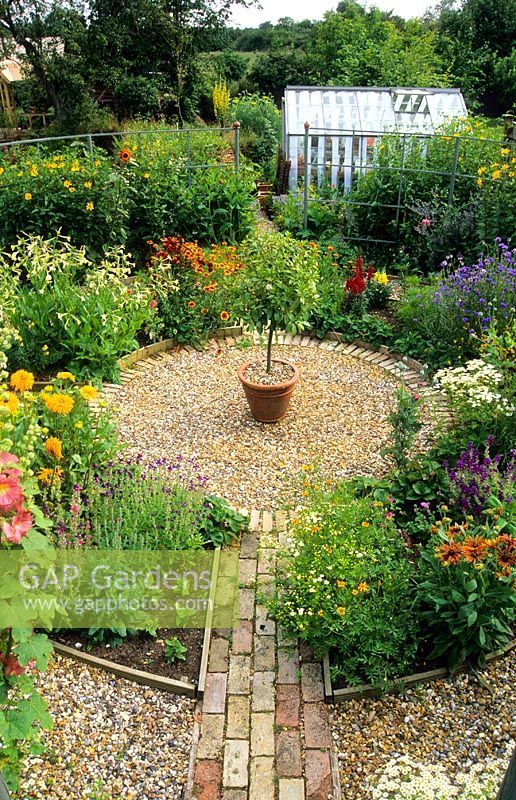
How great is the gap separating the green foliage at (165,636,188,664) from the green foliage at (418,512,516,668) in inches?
47.7

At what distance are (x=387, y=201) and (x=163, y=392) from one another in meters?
4.21

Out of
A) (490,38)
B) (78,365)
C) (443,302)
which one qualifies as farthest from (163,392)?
(490,38)

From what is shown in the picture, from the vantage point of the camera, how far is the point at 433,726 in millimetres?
3027

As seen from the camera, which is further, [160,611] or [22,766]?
[160,611]

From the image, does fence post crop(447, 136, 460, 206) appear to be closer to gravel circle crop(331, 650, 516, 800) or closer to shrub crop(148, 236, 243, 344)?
shrub crop(148, 236, 243, 344)

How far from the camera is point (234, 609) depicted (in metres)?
3.68

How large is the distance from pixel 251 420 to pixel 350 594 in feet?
7.88

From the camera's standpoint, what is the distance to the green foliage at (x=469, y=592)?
3.07 metres

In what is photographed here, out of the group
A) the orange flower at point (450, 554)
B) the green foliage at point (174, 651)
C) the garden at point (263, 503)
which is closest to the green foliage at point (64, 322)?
the garden at point (263, 503)

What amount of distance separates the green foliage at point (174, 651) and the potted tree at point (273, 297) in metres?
2.32

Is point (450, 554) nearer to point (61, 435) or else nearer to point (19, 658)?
point (19, 658)

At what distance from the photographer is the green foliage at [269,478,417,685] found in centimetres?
322

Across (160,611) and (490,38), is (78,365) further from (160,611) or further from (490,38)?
(490,38)

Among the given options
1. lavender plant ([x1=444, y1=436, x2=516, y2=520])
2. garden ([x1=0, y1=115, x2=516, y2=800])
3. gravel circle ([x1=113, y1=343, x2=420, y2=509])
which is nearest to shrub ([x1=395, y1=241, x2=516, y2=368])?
garden ([x1=0, y1=115, x2=516, y2=800])
